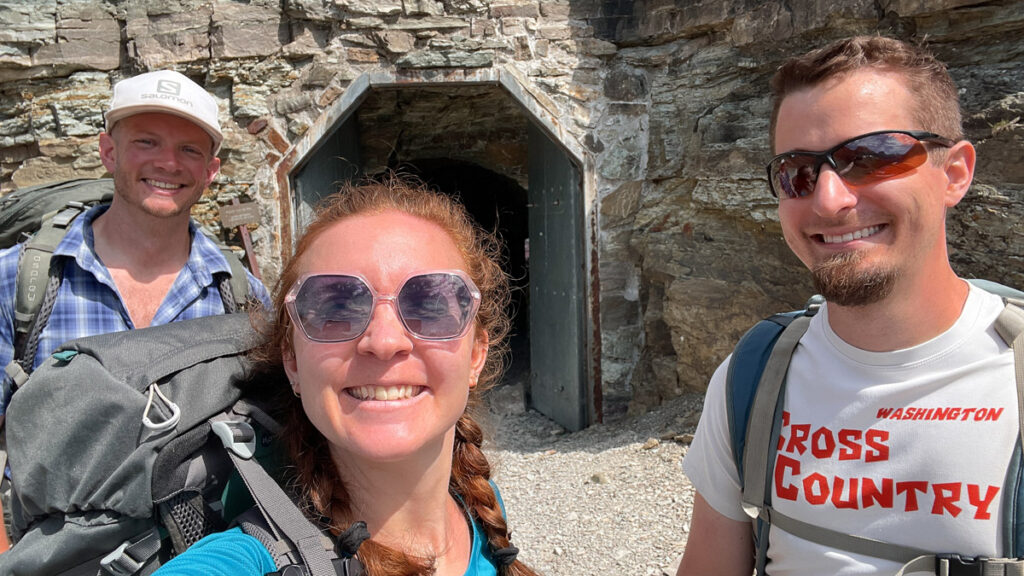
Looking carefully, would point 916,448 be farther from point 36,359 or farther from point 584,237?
point 584,237

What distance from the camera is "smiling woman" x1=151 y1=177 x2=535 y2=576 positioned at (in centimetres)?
112

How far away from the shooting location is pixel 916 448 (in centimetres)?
130

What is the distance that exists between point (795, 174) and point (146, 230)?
1812mm

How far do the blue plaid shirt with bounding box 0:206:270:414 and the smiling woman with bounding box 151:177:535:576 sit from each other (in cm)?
90

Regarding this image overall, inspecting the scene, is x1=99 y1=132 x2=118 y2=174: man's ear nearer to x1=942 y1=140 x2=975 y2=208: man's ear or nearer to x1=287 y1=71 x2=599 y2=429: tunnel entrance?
x1=287 y1=71 x2=599 y2=429: tunnel entrance

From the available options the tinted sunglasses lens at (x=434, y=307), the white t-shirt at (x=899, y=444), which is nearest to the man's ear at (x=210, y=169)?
the tinted sunglasses lens at (x=434, y=307)

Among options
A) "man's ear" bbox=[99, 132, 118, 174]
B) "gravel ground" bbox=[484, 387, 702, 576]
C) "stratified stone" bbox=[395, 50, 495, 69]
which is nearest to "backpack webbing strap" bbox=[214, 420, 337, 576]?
"man's ear" bbox=[99, 132, 118, 174]

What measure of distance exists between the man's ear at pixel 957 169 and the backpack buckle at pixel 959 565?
647 millimetres

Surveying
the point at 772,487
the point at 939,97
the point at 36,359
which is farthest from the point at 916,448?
the point at 36,359

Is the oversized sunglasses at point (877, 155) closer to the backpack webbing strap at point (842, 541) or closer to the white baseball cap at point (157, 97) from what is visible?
the backpack webbing strap at point (842, 541)

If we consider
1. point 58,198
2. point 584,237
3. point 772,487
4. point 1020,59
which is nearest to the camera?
point 772,487

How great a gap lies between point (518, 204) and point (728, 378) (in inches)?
286

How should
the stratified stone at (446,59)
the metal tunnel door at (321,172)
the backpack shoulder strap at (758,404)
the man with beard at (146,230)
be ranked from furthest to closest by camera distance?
the metal tunnel door at (321,172) → the stratified stone at (446,59) → the man with beard at (146,230) → the backpack shoulder strap at (758,404)

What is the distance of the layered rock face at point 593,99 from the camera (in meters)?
4.48
